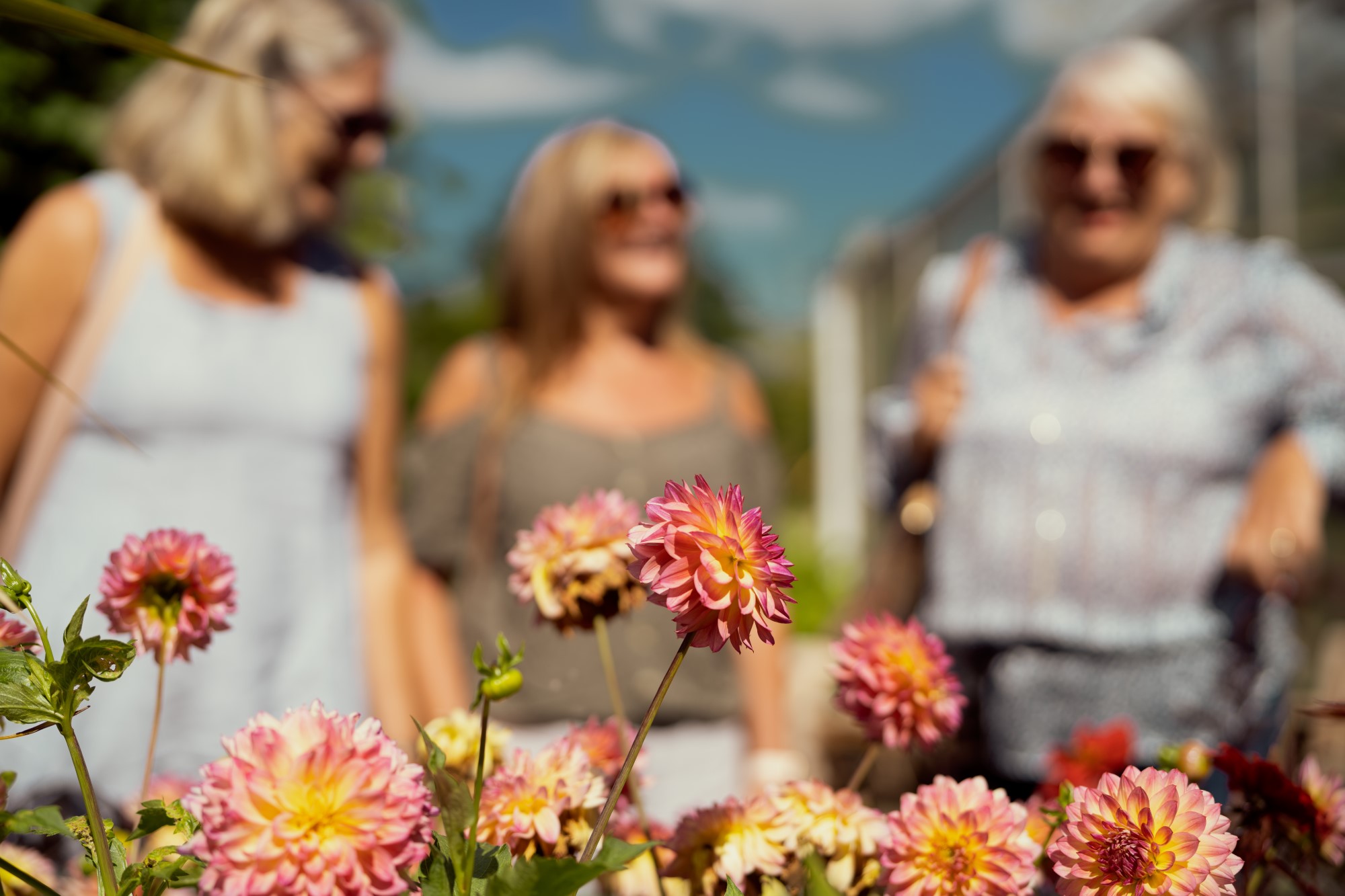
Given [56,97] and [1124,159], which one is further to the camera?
[56,97]

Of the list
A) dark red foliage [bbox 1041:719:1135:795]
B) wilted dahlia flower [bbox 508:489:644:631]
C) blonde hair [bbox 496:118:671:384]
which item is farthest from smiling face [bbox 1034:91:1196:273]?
wilted dahlia flower [bbox 508:489:644:631]

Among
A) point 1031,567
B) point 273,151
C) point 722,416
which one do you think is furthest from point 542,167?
point 1031,567

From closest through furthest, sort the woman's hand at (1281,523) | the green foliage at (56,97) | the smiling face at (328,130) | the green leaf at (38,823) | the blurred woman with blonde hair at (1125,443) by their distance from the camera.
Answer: the green leaf at (38,823) < the woman's hand at (1281,523) < the smiling face at (328,130) < the blurred woman with blonde hair at (1125,443) < the green foliage at (56,97)

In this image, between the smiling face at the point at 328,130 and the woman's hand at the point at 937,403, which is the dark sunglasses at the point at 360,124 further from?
the woman's hand at the point at 937,403

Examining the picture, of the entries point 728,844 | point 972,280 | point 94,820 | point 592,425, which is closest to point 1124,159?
point 972,280

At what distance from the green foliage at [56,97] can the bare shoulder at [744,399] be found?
2.16 meters

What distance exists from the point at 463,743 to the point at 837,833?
0.22 m

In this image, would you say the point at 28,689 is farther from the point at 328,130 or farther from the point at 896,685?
the point at 328,130

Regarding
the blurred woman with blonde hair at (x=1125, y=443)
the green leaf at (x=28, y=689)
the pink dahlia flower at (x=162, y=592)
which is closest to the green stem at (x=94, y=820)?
the green leaf at (x=28, y=689)

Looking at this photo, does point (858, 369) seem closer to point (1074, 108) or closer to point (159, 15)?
point (159, 15)

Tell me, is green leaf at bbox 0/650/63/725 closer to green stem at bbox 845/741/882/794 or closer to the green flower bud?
the green flower bud

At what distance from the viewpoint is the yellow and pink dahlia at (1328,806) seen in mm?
671

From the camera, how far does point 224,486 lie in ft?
5.83

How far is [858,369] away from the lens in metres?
13.5
